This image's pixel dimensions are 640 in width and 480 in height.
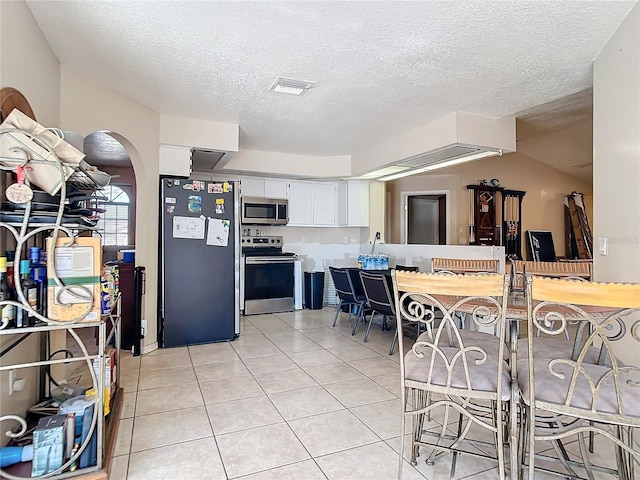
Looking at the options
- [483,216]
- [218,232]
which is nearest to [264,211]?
[218,232]

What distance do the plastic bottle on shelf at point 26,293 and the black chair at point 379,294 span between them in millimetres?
2909

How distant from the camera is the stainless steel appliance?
5.50 m

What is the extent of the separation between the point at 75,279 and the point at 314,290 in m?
4.55

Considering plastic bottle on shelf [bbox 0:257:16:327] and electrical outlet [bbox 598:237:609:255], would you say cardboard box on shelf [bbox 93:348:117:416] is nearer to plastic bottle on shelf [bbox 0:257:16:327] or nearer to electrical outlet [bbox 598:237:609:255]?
plastic bottle on shelf [bbox 0:257:16:327]

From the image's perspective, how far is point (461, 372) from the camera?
1687 millimetres

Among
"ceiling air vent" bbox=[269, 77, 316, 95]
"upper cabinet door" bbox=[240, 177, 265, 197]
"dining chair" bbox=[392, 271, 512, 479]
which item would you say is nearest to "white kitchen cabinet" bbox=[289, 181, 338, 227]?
"upper cabinet door" bbox=[240, 177, 265, 197]

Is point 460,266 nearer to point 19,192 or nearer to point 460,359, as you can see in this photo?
point 460,359

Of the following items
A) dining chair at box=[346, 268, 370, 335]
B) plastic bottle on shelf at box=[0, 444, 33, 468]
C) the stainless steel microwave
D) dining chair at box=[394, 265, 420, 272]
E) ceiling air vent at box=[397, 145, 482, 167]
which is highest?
ceiling air vent at box=[397, 145, 482, 167]

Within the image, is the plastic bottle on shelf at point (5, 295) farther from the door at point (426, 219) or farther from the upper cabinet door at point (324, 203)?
the door at point (426, 219)

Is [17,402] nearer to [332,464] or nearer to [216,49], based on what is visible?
[332,464]

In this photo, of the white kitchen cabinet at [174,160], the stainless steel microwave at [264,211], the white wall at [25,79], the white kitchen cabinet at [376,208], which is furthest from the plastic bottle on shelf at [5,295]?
the white kitchen cabinet at [376,208]

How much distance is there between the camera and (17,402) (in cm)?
199

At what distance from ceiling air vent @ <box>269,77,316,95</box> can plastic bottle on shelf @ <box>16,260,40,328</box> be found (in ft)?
7.25

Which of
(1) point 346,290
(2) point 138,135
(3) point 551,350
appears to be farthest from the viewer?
(1) point 346,290
